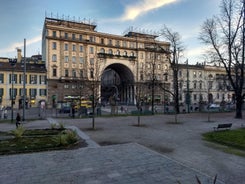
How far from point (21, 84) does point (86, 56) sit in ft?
70.3

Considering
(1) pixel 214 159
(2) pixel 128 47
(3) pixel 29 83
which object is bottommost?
(1) pixel 214 159

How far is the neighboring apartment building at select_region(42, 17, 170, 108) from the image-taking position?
205 feet

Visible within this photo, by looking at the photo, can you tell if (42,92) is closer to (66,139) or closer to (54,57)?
(54,57)

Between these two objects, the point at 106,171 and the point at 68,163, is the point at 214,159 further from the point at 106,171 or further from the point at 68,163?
the point at 68,163

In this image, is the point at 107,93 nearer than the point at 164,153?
No

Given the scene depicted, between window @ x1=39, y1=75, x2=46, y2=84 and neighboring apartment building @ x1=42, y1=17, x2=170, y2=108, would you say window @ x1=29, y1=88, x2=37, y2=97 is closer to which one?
window @ x1=39, y1=75, x2=46, y2=84

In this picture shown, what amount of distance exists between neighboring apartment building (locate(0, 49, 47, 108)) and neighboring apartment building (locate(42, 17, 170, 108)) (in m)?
2.33

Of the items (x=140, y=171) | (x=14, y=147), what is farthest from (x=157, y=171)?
(x=14, y=147)

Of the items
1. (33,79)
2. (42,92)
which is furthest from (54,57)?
(42,92)

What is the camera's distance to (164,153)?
10312 millimetres

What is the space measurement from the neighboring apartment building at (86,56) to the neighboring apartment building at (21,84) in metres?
2.33

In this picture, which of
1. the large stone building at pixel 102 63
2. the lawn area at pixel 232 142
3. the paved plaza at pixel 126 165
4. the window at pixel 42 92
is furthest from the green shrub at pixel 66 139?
the window at pixel 42 92

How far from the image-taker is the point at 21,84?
188 ft

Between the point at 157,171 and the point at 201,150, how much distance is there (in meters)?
4.24
